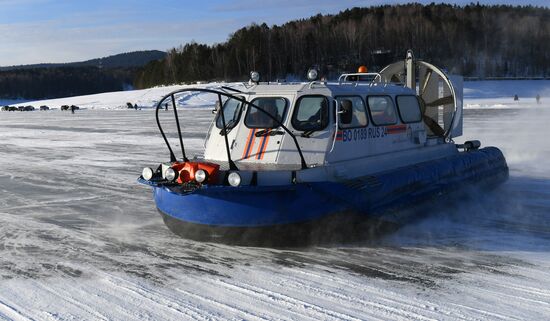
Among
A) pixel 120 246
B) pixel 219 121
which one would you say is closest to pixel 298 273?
pixel 120 246

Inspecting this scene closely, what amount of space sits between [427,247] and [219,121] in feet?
9.44

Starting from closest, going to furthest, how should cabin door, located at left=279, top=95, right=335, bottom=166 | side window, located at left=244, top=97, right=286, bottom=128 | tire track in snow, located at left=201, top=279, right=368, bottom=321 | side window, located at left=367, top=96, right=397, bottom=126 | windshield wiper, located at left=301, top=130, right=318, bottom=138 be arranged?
tire track in snow, located at left=201, top=279, right=368, bottom=321 < cabin door, located at left=279, top=95, right=335, bottom=166 < windshield wiper, located at left=301, top=130, right=318, bottom=138 < side window, located at left=244, top=97, right=286, bottom=128 < side window, located at left=367, top=96, right=397, bottom=126

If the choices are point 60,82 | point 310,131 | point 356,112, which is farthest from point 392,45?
point 60,82

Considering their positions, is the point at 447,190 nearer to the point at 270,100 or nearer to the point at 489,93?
the point at 270,100

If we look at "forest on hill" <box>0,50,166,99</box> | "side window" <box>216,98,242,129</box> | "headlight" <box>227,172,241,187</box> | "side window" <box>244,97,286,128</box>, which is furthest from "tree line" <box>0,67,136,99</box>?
"headlight" <box>227,172,241,187</box>

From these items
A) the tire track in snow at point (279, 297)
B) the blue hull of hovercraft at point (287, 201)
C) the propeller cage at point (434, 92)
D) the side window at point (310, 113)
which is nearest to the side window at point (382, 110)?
the blue hull of hovercraft at point (287, 201)

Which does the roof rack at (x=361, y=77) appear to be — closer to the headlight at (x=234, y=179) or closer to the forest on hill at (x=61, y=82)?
the headlight at (x=234, y=179)

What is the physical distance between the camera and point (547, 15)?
67062 mm

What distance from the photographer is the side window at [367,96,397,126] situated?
7.59m

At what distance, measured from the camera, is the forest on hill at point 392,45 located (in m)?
75.3

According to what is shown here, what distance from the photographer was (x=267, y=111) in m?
7.05

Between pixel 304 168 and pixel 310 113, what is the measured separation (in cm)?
84

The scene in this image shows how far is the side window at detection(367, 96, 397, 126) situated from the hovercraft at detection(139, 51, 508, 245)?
0.5 inches

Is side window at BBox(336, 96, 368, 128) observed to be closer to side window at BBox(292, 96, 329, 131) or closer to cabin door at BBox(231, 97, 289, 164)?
side window at BBox(292, 96, 329, 131)
